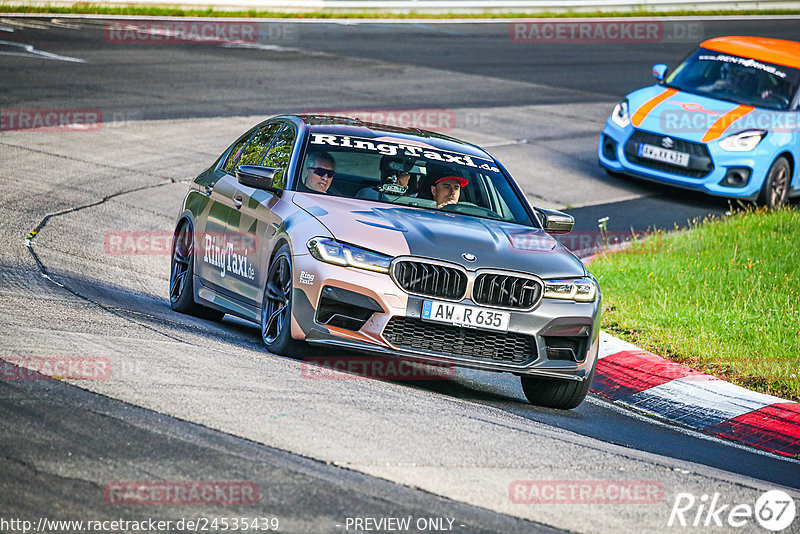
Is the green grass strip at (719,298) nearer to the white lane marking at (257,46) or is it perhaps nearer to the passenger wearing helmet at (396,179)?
the passenger wearing helmet at (396,179)

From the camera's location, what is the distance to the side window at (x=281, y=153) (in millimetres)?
8648

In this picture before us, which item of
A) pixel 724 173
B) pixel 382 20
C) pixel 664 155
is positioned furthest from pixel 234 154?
pixel 382 20

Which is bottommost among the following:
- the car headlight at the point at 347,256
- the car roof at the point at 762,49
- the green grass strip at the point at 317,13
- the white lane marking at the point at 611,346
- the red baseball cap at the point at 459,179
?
the white lane marking at the point at 611,346

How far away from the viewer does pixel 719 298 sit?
432 inches

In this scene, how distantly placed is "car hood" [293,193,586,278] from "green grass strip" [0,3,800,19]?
22.3 m

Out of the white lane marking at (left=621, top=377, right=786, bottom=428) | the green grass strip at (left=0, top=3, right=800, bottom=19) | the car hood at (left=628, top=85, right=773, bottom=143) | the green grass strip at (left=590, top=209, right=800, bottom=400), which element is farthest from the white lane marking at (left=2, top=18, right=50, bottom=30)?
the white lane marking at (left=621, top=377, right=786, bottom=428)

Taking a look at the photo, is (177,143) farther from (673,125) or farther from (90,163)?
(673,125)

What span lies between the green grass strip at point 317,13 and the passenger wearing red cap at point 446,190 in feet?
71.8

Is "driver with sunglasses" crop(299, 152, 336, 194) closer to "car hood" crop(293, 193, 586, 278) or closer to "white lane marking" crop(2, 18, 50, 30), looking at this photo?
"car hood" crop(293, 193, 586, 278)

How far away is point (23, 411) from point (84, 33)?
21429 millimetres

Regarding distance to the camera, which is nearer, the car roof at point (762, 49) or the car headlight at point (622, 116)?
the car headlight at point (622, 116)

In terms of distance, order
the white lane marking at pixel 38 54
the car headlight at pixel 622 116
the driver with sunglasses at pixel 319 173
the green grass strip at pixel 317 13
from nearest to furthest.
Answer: the driver with sunglasses at pixel 319 173 < the car headlight at pixel 622 116 < the white lane marking at pixel 38 54 < the green grass strip at pixel 317 13

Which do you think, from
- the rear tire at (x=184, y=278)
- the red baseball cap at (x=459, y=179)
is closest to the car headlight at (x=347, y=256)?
the red baseball cap at (x=459, y=179)

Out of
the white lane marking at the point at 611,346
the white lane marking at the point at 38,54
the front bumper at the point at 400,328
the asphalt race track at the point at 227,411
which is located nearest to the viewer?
A: the asphalt race track at the point at 227,411
